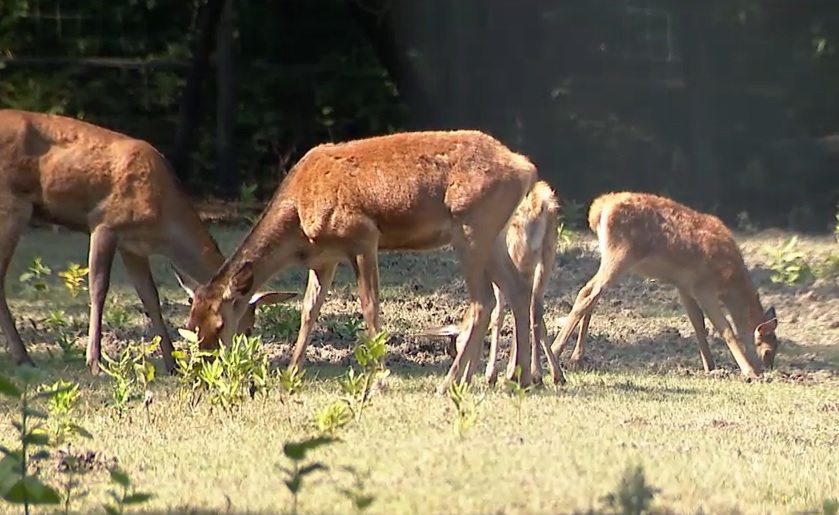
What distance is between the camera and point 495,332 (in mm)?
9891

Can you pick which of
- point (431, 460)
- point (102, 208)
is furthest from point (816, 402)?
point (102, 208)

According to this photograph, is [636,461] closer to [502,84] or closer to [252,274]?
[252,274]

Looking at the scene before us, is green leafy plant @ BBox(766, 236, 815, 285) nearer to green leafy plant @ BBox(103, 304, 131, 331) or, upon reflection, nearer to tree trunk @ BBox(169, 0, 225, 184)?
green leafy plant @ BBox(103, 304, 131, 331)

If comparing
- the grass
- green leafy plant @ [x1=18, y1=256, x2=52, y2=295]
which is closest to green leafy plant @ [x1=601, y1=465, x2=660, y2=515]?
the grass

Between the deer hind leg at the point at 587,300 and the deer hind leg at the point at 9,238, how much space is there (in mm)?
3522

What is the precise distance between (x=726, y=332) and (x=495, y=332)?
2.68 m

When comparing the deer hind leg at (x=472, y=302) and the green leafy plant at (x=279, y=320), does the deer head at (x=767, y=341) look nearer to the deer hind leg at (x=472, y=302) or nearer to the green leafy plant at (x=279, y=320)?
the deer hind leg at (x=472, y=302)

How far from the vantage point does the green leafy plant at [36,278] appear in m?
11.7

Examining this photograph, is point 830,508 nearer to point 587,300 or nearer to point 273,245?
point 273,245

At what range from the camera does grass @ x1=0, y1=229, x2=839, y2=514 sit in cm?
604

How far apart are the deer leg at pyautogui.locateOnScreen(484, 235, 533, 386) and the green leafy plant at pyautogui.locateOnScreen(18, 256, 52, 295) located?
12.5 ft

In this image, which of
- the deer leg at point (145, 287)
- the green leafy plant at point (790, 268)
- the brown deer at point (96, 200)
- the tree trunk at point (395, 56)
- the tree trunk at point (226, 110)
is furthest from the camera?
the tree trunk at point (395, 56)

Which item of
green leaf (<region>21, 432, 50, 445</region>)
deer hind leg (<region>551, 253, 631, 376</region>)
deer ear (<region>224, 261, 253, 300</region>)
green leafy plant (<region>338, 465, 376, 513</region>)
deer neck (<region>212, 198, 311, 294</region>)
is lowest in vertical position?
deer hind leg (<region>551, 253, 631, 376</region>)

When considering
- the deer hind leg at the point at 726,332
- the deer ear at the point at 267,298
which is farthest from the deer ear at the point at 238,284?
the deer hind leg at the point at 726,332
